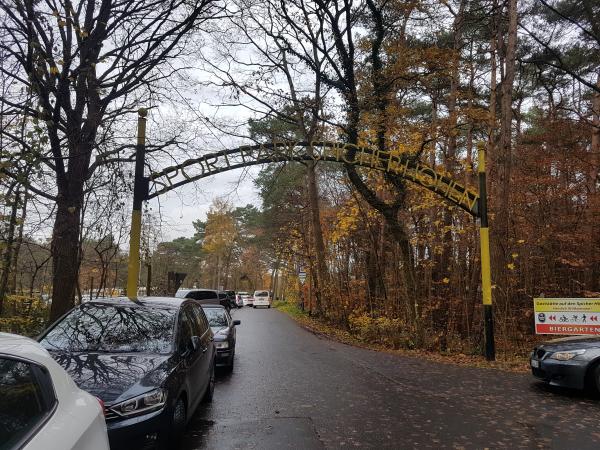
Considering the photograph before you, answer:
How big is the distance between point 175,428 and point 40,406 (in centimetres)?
269

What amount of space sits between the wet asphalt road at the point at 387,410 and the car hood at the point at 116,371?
112cm

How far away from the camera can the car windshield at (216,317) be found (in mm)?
11828

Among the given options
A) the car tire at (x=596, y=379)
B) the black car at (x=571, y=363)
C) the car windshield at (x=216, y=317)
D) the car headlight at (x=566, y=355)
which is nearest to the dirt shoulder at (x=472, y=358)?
the black car at (x=571, y=363)

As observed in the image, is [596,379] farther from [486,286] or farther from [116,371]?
[116,371]

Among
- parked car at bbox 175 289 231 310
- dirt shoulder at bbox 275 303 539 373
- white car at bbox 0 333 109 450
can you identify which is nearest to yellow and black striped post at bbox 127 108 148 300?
dirt shoulder at bbox 275 303 539 373

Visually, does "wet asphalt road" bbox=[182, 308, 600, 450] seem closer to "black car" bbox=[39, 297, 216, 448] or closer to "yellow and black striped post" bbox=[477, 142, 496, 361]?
"black car" bbox=[39, 297, 216, 448]

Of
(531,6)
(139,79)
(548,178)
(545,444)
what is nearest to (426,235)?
(548,178)

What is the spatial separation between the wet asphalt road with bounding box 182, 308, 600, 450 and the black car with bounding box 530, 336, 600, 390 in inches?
11.2

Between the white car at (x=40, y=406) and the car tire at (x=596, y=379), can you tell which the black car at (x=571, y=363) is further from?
the white car at (x=40, y=406)

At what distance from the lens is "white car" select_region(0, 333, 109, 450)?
7.32 ft

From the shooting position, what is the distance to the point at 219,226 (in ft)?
199

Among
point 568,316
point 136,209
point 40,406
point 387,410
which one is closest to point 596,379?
point 387,410

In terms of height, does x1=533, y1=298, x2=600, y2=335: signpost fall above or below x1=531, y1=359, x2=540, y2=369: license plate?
above

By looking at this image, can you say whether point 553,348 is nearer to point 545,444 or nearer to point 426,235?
point 545,444
